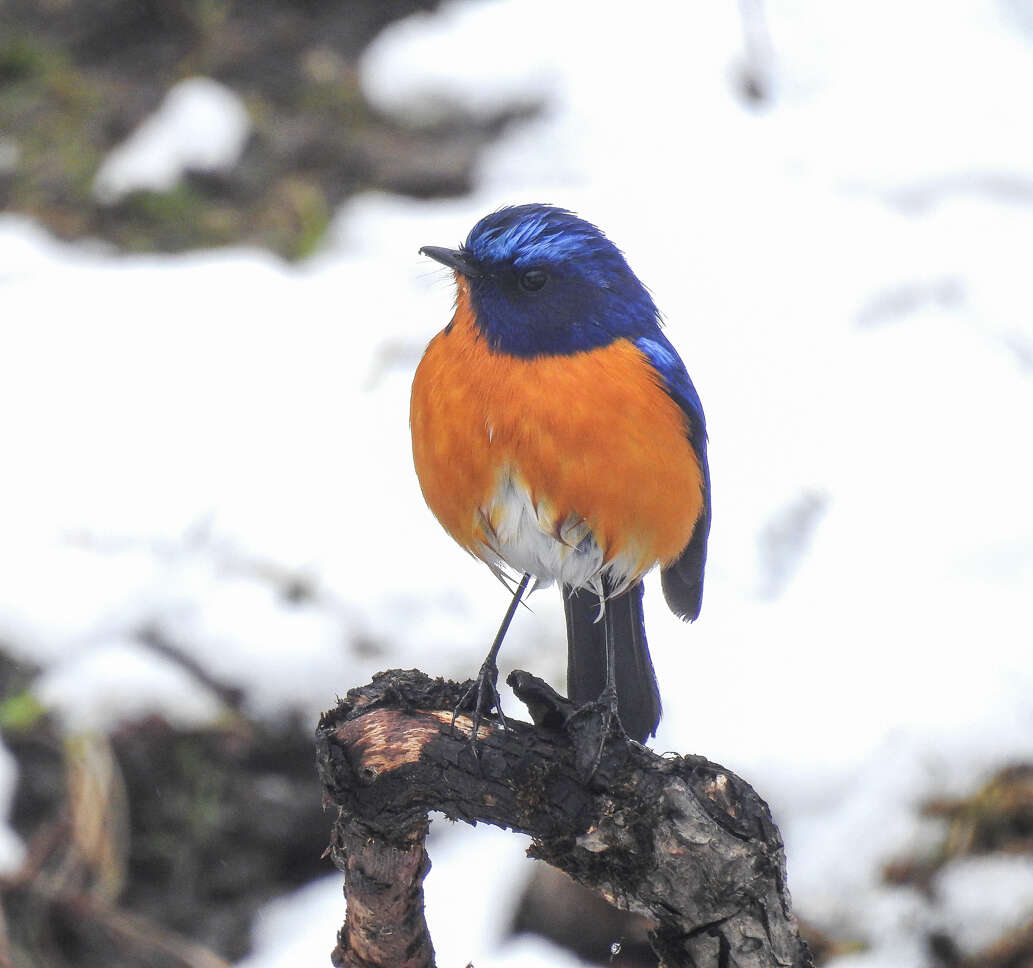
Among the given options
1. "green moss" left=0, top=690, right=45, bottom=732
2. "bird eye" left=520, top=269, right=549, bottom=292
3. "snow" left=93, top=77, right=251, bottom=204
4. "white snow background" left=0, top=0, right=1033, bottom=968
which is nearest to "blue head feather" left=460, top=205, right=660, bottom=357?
"bird eye" left=520, top=269, right=549, bottom=292

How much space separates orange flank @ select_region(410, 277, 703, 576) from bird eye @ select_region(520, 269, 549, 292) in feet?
0.62

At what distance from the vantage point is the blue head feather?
150 inches

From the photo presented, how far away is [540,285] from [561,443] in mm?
561

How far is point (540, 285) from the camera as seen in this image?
12.7 feet

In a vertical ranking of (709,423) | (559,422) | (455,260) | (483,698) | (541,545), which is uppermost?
(709,423)

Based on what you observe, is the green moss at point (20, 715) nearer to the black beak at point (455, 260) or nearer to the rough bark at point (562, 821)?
the rough bark at point (562, 821)

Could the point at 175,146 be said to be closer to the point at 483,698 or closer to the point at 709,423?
the point at 709,423

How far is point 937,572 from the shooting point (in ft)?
17.4

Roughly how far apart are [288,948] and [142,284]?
11.2 feet

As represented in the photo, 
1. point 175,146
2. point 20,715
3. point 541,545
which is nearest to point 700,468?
point 541,545

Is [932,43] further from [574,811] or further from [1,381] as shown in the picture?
[574,811]

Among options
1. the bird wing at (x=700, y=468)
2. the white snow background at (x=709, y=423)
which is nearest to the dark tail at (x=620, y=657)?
the bird wing at (x=700, y=468)

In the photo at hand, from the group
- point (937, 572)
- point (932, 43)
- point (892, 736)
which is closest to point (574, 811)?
point (892, 736)

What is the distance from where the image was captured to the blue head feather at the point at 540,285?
12.5ft
